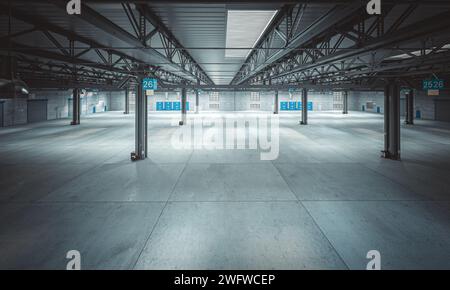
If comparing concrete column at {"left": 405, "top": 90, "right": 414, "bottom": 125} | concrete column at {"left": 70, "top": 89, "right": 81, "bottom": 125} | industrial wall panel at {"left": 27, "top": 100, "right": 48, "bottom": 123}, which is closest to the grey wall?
industrial wall panel at {"left": 27, "top": 100, "right": 48, "bottom": 123}

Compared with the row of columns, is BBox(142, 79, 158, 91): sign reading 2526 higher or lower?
higher

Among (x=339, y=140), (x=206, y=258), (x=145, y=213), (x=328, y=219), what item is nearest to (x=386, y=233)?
(x=328, y=219)

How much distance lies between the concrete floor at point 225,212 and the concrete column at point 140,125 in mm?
605

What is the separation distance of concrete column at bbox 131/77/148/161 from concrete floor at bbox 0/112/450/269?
0.60 m

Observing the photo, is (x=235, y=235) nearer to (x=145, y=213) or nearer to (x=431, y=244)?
(x=145, y=213)

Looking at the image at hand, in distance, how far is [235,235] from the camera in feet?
18.3

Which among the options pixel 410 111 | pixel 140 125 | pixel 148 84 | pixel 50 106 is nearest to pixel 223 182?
pixel 140 125

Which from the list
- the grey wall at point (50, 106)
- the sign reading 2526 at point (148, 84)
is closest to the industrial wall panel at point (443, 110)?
the sign reading 2526 at point (148, 84)

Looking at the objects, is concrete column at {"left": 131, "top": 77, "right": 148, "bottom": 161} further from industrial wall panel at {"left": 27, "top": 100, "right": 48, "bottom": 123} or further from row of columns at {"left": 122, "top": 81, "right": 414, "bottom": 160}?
industrial wall panel at {"left": 27, "top": 100, "right": 48, "bottom": 123}

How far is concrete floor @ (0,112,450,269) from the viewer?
15.8 feet

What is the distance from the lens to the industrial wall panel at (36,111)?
104ft

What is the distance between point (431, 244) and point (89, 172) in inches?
411

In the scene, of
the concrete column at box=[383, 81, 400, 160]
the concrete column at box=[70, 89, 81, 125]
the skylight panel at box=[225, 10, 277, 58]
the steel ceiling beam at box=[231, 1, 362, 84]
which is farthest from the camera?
the concrete column at box=[70, 89, 81, 125]

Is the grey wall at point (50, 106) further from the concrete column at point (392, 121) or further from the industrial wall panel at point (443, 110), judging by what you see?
the industrial wall panel at point (443, 110)
